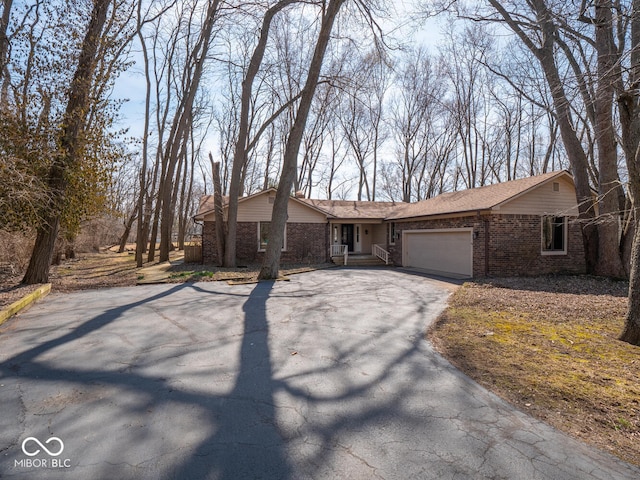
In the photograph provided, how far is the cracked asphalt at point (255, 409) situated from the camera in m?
2.38

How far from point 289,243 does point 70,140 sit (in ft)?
35.7

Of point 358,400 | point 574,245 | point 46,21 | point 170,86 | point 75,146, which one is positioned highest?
point 170,86

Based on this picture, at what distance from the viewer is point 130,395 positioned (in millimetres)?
3344

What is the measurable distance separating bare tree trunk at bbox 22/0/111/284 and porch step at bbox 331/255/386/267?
1251 cm

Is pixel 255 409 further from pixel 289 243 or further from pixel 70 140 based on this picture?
pixel 289 243

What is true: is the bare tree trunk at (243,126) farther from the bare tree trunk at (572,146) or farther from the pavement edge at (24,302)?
the bare tree trunk at (572,146)

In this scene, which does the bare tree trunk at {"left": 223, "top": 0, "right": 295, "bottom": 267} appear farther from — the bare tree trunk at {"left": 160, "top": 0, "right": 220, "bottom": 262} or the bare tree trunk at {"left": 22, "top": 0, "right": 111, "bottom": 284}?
the bare tree trunk at {"left": 22, "top": 0, "right": 111, "bottom": 284}

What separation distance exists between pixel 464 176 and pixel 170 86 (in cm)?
2344

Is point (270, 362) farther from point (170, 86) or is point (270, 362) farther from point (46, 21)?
point (170, 86)

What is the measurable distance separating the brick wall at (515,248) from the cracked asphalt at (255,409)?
849 cm

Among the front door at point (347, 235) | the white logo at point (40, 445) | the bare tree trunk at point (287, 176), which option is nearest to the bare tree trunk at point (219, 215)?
the bare tree trunk at point (287, 176)

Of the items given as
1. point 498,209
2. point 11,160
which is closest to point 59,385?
point 11,160

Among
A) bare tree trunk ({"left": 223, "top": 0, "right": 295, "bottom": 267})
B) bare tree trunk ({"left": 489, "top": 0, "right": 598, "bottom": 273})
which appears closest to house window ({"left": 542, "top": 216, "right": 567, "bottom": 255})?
bare tree trunk ({"left": 489, "top": 0, "right": 598, "bottom": 273})

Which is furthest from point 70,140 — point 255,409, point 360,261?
point 360,261
